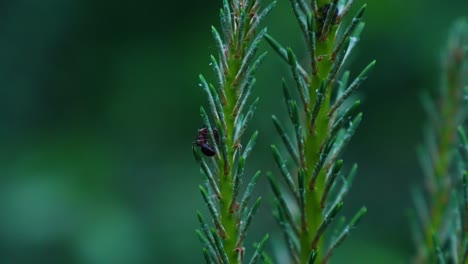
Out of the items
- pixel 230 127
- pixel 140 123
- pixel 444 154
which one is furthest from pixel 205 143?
pixel 140 123

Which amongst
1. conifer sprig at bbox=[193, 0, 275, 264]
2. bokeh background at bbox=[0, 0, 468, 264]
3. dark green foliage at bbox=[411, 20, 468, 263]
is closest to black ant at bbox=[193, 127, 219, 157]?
conifer sprig at bbox=[193, 0, 275, 264]

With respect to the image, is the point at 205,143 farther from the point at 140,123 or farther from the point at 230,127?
the point at 140,123

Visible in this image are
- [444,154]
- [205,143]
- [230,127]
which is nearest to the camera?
[230,127]

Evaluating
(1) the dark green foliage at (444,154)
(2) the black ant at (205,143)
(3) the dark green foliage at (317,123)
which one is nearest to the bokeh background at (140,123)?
(1) the dark green foliage at (444,154)

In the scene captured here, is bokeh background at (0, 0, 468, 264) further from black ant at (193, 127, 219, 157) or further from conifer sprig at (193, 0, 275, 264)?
conifer sprig at (193, 0, 275, 264)

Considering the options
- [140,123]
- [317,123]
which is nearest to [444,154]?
[317,123]

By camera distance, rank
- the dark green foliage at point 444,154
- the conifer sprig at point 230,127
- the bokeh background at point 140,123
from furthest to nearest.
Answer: the bokeh background at point 140,123 → the dark green foliage at point 444,154 → the conifer sprig at point 230,127

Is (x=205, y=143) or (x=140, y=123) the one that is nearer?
(x=205, y=143)

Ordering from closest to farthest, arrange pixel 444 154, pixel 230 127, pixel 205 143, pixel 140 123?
pixel 230 127 < pixel 205 143 < pixel 444 154 < pixel 140 123

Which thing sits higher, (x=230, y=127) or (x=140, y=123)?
(x=140, y=123)

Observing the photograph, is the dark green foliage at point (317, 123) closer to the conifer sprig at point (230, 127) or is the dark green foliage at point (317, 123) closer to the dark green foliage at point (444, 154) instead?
the conifer sprig at point (230, 127)
